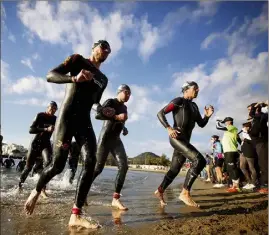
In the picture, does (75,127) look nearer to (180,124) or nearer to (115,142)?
(115,142)

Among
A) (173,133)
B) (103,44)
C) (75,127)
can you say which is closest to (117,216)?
(75,127)

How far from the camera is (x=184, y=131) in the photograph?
5293mm

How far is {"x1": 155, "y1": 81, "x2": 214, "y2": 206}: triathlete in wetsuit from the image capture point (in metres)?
4.94

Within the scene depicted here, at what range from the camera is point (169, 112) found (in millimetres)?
5402

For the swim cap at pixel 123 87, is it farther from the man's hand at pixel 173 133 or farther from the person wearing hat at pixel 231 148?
the person wearing hat at pixel 231 148

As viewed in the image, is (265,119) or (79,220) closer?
(79,220)

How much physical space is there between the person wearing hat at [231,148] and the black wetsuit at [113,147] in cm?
457

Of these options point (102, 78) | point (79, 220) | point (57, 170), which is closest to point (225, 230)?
point (79, 220)

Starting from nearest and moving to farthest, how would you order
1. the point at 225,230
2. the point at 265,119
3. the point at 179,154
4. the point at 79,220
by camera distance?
1. the point at 225,230
2. the point at 79,220
3. the point at 179,154
4. the point at 265,119

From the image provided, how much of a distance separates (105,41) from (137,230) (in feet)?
7.76

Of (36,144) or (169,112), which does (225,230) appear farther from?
(36,144)

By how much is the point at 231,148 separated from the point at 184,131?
156 inches

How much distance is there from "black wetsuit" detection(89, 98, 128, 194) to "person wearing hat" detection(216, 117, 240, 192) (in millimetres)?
4566

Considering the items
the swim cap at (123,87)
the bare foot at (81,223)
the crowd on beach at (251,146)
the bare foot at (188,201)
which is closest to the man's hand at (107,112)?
the bare foot at (81,223)
